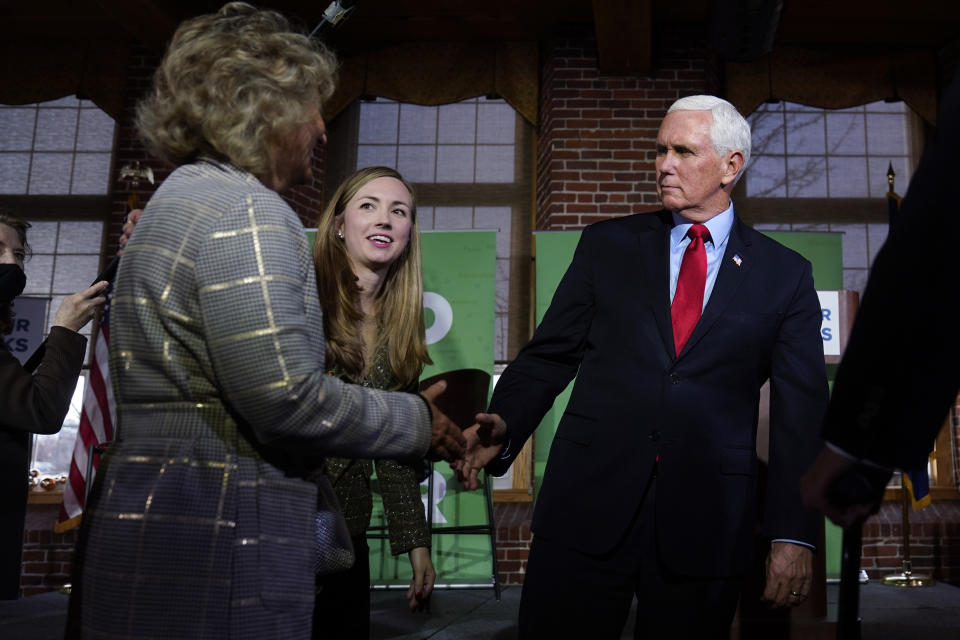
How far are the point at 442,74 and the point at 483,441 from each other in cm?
490

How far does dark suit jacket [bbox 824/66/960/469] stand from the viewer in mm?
915

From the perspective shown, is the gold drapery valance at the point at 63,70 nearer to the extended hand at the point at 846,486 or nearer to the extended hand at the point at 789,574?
the extended hand at the point at 789,574

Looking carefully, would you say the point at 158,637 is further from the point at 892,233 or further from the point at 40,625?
the point at 40,625

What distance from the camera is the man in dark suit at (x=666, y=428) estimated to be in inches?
68.4

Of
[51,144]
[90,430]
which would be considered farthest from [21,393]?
[51,144]

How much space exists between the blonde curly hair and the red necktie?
954 millimetres

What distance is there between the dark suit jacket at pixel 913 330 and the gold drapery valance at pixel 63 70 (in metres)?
6.26

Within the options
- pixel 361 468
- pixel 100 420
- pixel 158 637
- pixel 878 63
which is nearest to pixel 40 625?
pixel 100 420

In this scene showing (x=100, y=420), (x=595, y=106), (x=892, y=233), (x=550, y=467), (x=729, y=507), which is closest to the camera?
(x=892, y=233)

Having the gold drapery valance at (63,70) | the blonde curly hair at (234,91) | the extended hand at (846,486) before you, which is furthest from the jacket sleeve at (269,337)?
the gold drapery valance at (63,70)

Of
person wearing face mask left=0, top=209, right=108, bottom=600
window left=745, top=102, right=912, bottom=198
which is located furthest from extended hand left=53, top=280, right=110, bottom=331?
window left=745, top=102, right=912, bottom=198

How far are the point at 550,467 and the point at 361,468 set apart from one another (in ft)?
1.36

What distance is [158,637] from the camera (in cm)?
109

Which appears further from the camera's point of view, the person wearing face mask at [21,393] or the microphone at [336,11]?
the microphone at [336,11]
